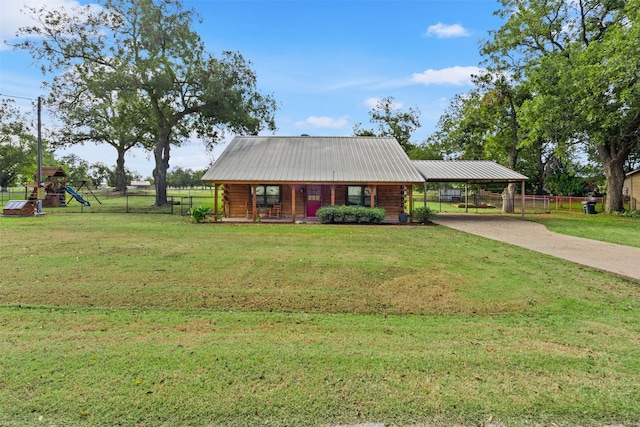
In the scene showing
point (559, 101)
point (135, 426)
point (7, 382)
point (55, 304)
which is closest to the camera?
point (135, 426)

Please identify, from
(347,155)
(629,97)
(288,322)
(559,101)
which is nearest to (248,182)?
(347,155)

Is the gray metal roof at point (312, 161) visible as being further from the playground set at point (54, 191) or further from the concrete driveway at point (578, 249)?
the playground set at point (54, 191)

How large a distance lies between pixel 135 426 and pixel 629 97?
79.5 feet

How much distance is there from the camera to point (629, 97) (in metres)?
18.0

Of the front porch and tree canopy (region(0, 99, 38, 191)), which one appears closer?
the front porch

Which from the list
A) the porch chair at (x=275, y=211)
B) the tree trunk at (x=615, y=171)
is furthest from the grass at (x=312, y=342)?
the tree trunk at (x=615, y=171)

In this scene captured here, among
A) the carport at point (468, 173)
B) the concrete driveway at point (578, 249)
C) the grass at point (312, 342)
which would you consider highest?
the carport at point (468, 173)

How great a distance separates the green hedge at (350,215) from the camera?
1697cm

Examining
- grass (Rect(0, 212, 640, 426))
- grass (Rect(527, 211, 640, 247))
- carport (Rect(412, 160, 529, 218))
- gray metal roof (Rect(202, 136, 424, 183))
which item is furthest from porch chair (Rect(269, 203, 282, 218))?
grass (Rect(527, 211, 640, 247))

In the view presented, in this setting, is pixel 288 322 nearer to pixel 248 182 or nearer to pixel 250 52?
pixel 248 182

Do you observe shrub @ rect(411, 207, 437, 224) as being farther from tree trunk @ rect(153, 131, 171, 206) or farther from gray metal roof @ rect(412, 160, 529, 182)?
tree trunk @ rect(153, 131, 171, 206)

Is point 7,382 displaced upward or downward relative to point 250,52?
downward

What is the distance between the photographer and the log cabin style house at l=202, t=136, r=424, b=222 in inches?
705

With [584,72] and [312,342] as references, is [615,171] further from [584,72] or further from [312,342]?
[312,342]
